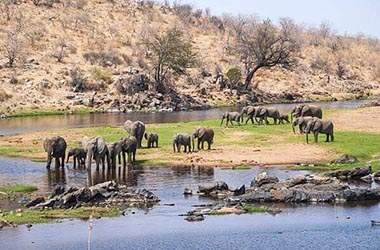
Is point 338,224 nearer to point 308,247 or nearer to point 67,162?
point 308,247

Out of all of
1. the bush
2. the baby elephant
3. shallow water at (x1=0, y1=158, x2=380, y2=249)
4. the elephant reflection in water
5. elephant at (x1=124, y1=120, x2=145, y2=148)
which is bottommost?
shallow water at (x1=0, y1=158, x2=380, y2=249)

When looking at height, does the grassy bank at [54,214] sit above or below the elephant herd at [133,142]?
below

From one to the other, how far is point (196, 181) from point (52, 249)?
12558mm

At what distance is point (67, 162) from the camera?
4219 centimetres

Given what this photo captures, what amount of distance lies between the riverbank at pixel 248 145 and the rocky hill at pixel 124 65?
25.7m

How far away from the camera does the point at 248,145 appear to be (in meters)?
47.0

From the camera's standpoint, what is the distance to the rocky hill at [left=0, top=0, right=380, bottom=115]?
85.6 metres

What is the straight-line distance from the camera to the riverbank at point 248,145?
41594 millimetres

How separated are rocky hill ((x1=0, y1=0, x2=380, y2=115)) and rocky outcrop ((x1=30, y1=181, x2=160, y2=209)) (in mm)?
48769

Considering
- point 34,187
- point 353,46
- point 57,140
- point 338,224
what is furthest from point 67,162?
point 353,46

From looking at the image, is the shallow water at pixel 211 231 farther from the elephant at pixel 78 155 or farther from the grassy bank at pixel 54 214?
the elephant at pixel 78 155

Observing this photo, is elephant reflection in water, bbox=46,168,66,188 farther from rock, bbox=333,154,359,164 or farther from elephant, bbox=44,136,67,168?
rock, bbox=333,154,359,164

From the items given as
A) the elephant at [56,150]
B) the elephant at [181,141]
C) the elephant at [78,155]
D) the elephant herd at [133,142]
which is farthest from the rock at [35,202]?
the elephant at [181,141]

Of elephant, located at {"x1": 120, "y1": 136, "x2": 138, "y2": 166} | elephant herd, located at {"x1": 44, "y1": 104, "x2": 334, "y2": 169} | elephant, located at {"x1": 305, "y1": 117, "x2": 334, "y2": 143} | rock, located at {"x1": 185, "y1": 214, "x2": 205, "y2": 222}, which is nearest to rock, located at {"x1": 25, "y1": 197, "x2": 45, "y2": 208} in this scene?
rock, located at {"x1": 185, "y1": 214, "x2": 205, "y2": 222}
